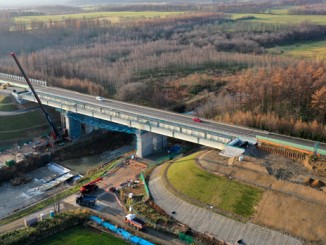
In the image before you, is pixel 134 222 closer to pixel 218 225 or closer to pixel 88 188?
pixel 218 225

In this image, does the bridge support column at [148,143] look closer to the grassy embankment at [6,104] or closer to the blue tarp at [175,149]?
the blue tarp at [175,149]

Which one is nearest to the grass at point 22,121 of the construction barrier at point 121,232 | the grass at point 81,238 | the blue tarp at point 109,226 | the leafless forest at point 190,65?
the leafless forest at point 190,65

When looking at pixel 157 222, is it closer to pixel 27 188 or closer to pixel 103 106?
pixel 27 188

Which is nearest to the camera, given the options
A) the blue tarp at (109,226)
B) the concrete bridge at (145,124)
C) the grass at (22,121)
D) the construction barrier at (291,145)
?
the blue tarp at (109,226)

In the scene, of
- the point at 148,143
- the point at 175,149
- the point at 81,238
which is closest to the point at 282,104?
the point at 175,149

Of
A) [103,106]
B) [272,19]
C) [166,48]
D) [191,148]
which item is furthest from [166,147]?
[272,19]

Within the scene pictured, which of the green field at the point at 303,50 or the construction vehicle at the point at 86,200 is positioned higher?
the green field at the point at 303,50

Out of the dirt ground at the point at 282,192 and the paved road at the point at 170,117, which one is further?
the paved road at the point at 170,117
